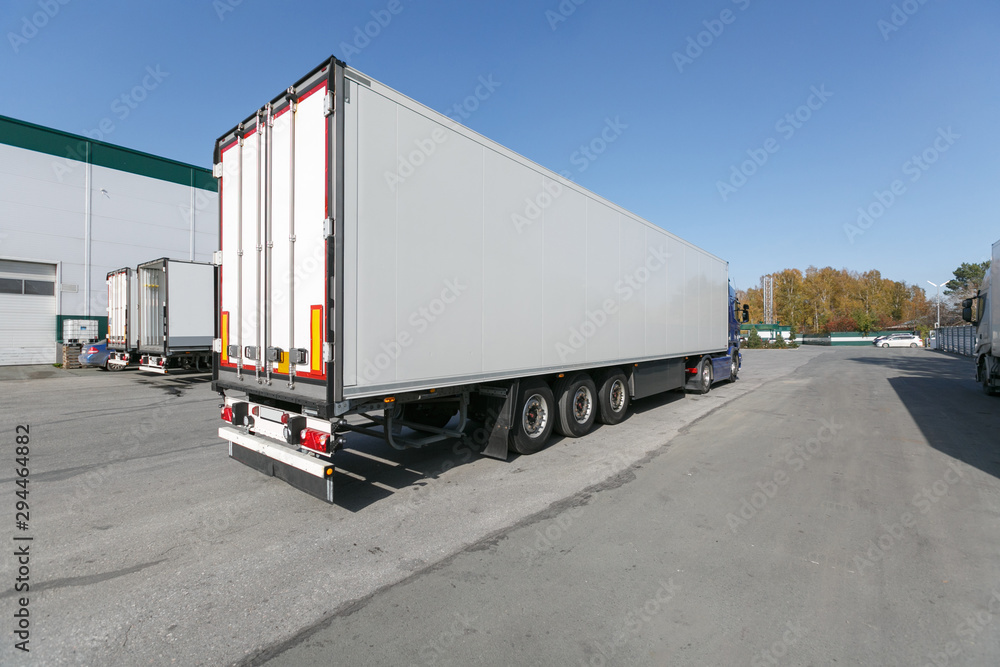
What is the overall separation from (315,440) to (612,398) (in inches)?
223

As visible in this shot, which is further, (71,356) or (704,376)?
(71,356)

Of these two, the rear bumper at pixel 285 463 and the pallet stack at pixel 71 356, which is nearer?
the rear bumper at pixel 285 463

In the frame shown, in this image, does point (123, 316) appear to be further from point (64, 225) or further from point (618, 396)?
point (618, 396)

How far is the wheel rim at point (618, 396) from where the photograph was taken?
857cm

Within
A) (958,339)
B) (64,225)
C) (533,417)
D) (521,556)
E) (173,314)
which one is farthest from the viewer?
(958,339)

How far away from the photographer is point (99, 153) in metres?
21.8

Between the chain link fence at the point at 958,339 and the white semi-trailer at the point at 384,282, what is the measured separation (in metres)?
33.4

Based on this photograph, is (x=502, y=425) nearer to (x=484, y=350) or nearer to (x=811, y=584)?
(x=484, y=350)

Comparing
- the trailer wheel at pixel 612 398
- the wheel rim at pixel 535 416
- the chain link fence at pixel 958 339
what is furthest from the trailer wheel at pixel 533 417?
the chain link fence at pixel 958 339

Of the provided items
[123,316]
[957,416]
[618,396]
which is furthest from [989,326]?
[123,316]

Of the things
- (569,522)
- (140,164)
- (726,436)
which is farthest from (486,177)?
(140,164)

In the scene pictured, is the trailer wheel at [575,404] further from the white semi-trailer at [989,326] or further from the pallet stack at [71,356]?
the pallet stack at [71,356]

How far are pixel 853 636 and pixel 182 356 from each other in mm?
15531

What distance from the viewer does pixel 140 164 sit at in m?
23.1
